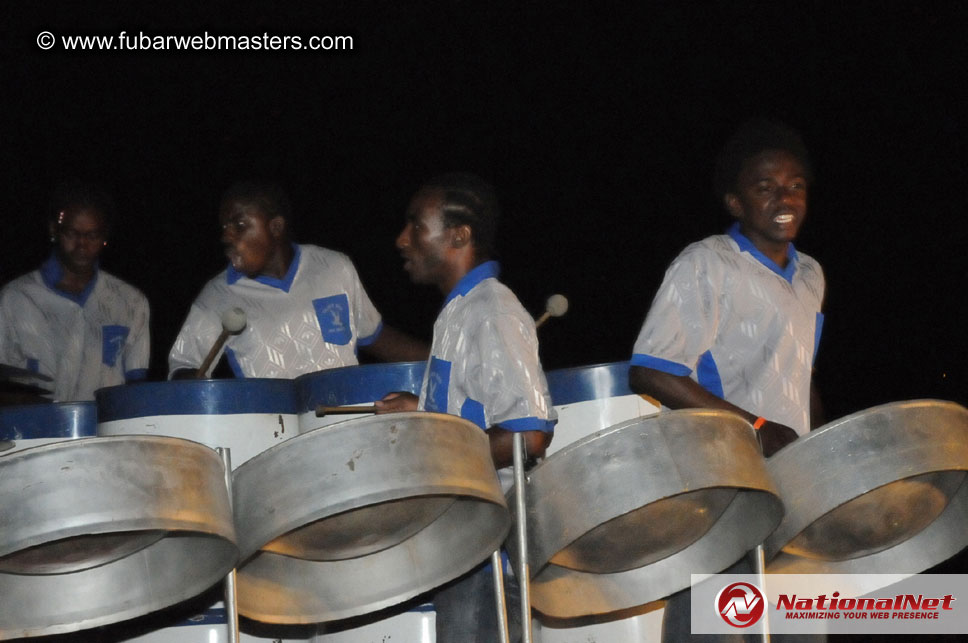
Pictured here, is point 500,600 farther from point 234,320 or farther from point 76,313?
point 76,313

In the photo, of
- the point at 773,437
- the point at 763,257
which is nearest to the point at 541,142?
the point at 763,257

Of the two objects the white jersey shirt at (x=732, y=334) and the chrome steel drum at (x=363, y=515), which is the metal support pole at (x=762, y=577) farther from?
the chrome steel drum at (x=363, y=515)

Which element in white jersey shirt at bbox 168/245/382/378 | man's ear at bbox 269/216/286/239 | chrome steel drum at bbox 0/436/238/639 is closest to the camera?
chrome steel drum at bbox 0/436/238/639

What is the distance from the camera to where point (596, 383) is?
2.18 meters

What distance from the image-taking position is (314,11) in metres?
3.51

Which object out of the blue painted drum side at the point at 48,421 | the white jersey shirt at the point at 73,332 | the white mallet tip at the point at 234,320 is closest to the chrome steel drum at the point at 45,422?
the blue painted drum side at the point at 48,421

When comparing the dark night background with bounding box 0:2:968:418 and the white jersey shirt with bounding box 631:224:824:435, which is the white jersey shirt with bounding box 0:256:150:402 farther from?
the white jersey shirt with bounding box 631:224:824:435

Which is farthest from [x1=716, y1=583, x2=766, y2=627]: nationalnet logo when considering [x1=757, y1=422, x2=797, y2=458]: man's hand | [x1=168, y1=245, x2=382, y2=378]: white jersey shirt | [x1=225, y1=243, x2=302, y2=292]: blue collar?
[x1=225, y1=243, x2=302, y2=292]: blue collar

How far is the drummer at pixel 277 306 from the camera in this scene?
2.59 m

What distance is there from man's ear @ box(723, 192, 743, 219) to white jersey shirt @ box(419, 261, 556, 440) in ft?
1.52

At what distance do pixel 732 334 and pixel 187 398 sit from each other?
0.83 m

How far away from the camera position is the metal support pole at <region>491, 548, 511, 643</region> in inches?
66.6

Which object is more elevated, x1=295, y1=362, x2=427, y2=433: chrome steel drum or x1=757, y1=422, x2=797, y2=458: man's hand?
x1=295, y1=362, x2=427, y2=433: chrome steel drum

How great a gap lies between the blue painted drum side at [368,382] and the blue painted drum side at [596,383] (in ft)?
0.85
